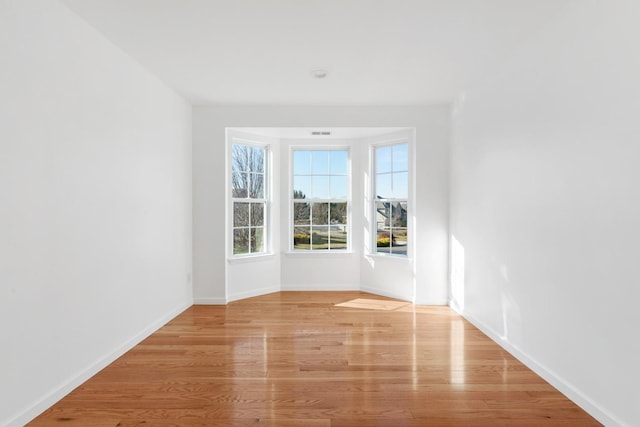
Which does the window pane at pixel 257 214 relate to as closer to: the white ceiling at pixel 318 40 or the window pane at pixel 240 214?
the window pane at pixel 240 214

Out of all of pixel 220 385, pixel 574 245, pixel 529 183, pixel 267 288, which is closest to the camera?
pixel 574 245

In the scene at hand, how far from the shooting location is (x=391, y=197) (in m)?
4.91

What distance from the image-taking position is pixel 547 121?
2438 millimetres

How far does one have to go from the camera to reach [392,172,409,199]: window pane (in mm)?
4711

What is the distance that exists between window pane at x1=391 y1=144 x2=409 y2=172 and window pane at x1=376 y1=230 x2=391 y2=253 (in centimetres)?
94

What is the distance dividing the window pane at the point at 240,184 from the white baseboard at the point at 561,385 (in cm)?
342

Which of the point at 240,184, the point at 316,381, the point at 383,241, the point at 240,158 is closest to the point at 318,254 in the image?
the point at 383,241

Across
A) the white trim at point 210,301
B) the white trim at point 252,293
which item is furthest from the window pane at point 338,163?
the white trim at point 210,301

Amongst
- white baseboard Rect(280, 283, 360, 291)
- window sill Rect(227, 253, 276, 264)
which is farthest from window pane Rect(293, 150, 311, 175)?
white baseboard Rect(280, 283, 360, 291)

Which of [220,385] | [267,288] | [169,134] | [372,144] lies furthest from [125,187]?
[372,144]

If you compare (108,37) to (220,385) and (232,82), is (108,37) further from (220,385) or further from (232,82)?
(220,385)

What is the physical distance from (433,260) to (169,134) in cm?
353

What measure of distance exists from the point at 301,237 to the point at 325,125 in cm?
178

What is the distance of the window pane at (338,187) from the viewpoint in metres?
5.30
